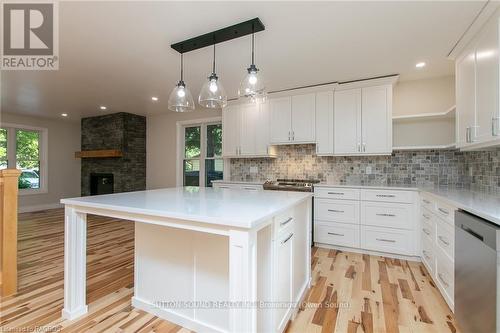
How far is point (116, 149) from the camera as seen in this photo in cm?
560

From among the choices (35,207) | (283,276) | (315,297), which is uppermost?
(283,276)

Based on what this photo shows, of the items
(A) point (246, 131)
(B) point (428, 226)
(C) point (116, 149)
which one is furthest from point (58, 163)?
(B) point (428, 226)

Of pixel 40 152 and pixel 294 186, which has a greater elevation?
pixel 40 152

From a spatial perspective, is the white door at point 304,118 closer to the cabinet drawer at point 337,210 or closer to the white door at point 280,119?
the white door at point 280,119

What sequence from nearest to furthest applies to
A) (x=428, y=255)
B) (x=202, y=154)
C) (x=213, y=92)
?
(x=213, y=92) < (x=428, y=255) < (x=202, y=154)

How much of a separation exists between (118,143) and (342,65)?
16.3ft

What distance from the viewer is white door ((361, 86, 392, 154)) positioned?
3.21m

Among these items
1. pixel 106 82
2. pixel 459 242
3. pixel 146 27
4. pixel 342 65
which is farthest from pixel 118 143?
pixel 459 242

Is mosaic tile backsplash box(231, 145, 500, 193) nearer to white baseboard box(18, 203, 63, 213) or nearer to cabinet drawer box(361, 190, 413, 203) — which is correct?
cabinet drawer box(361, 190, 413, 203)

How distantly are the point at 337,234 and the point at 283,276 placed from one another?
195 centimetres

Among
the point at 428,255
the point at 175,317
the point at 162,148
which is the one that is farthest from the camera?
the point at 162,148

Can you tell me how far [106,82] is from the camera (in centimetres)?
351

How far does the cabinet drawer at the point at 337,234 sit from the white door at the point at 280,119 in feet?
4.58

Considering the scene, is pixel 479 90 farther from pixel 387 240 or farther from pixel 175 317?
pixel 175 317
